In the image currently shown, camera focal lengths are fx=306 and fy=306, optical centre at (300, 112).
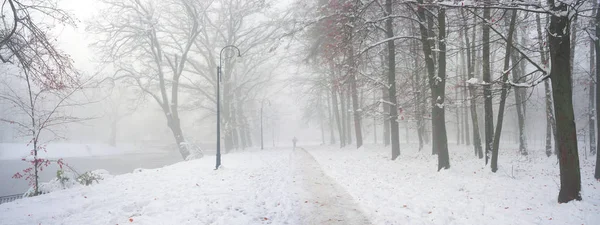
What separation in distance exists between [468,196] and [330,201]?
11.1 ft

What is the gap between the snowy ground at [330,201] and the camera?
6.23 meters

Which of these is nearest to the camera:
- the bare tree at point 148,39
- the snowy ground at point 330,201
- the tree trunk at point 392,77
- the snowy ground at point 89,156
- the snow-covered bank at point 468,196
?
the snow-covered bank at point 468,196

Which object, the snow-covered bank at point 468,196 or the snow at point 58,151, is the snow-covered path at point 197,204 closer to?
the snow-covered bank at point 468,196

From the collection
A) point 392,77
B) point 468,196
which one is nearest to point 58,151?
point 392,77

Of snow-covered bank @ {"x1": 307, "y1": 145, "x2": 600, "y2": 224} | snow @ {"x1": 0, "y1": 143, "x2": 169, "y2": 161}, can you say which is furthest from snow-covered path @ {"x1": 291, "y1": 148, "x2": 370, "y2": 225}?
snow @ {"x1": 0, "y1": 143, "x2": 169, "y2": 161}

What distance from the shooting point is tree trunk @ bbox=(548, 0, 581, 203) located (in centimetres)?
633

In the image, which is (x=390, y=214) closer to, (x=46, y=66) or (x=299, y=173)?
(x=299, y=173)

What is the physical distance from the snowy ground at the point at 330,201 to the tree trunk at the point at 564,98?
515 millimetres

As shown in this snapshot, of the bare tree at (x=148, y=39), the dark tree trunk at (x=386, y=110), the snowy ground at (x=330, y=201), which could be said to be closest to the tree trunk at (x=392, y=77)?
the dark tree trunk at (x=386, y=110)

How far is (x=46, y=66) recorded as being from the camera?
613 centimetres

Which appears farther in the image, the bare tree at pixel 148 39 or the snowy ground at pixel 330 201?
the bare tree at pixel 148 39

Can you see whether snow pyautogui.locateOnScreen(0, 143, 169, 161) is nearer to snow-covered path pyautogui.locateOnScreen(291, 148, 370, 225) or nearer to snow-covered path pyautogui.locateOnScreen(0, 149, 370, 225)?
snow-covered path pyautogui.locateOnScreen(0, 149, 370, 225)

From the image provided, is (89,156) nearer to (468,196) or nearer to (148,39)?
(148,39)

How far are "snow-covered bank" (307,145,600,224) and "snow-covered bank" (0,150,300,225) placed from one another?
2.22 meters
